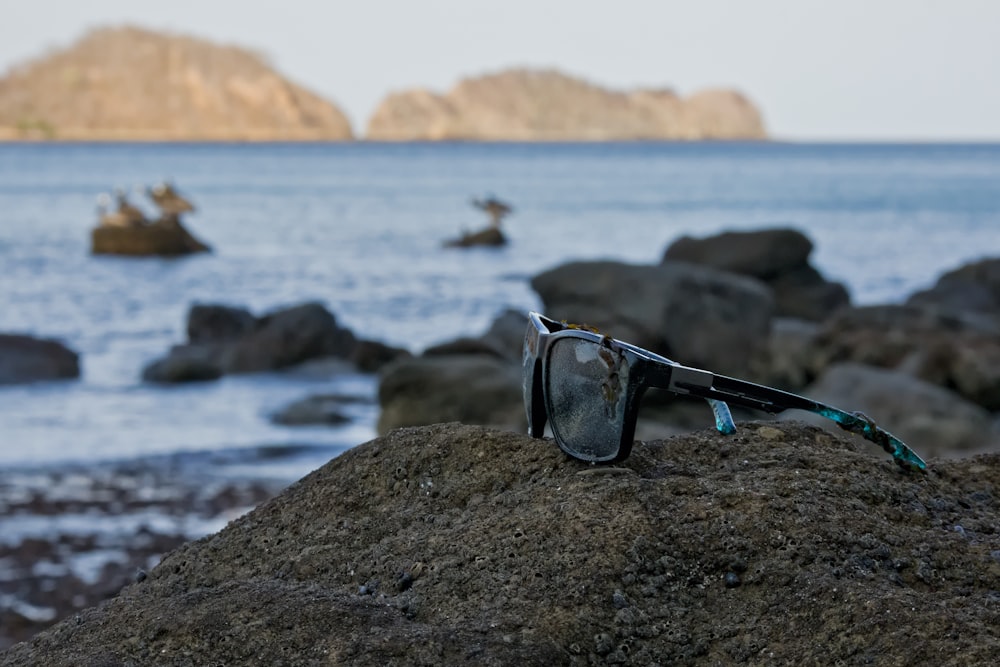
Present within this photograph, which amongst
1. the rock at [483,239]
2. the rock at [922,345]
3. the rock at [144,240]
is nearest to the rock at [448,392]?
the rock at [922,345]

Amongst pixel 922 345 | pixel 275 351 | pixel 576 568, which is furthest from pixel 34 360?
pixel 576 568

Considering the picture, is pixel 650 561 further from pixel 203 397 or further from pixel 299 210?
pixel 299 210

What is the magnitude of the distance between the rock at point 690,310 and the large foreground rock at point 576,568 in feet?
31.5

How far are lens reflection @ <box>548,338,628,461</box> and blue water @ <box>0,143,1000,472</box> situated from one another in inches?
336

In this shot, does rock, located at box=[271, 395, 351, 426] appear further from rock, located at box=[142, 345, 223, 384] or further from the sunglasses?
the sunglasses

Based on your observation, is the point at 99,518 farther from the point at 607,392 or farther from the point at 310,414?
the point at 607,392

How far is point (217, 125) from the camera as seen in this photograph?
169m

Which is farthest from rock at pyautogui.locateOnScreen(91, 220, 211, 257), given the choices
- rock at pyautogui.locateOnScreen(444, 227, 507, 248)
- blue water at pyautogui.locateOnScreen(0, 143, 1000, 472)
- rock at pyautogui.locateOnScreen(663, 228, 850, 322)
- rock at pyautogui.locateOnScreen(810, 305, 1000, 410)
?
rock at pyautogui.locateOnScreen(810, 305, 1000, 410)

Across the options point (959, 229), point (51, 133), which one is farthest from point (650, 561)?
point (51, 133)

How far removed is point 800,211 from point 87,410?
4652 cm

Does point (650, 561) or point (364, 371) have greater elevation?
point (650, 561)

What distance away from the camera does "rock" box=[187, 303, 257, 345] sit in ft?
58.4

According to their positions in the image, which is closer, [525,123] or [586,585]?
[586,585]

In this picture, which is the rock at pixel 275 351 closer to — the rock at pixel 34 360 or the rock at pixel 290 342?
the rock at pixel 290 342
